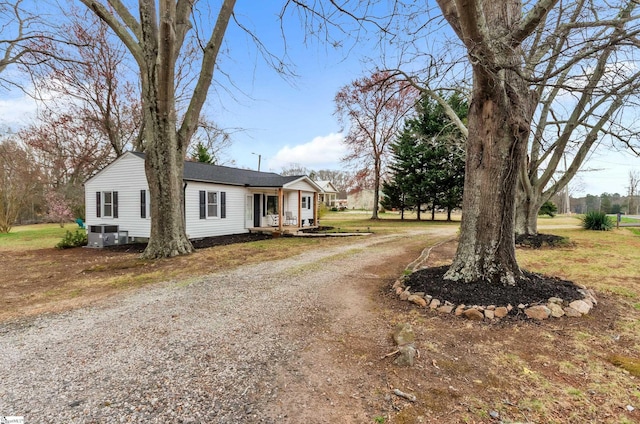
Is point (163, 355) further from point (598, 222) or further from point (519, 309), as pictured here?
point (598, 222)

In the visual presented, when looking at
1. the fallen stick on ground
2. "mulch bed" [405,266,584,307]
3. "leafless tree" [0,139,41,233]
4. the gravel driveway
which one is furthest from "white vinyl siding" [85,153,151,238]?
the fallen stick on ground

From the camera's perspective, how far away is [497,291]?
423 centimetres

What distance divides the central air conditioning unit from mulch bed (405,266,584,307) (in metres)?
11.6

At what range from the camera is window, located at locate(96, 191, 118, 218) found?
12.6 meters

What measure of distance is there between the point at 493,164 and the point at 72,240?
13940 millimetres

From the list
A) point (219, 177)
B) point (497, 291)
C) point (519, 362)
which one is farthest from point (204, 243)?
point (519, 362)

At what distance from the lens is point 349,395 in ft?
7.54

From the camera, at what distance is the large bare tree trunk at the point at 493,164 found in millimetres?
4301

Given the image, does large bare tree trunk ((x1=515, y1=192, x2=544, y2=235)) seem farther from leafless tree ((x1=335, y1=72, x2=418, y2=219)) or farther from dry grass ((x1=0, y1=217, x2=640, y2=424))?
leafless tree ((x1=335, y1=72, x2=418, y2=219))

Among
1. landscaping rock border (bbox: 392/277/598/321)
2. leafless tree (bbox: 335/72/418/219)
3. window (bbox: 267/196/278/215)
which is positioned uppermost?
leafless tree (bbox: 335/72/418/219)

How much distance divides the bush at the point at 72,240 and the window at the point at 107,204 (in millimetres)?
1252

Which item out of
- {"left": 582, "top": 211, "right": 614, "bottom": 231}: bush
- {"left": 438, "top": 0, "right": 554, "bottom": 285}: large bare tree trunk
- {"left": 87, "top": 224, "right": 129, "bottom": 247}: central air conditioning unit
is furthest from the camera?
{"left": 582, "top": 211, "right": 614, "bottom": 231}: bush

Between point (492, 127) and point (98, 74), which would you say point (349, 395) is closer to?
point (492, 127)

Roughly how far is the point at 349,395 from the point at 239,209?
13.1m
